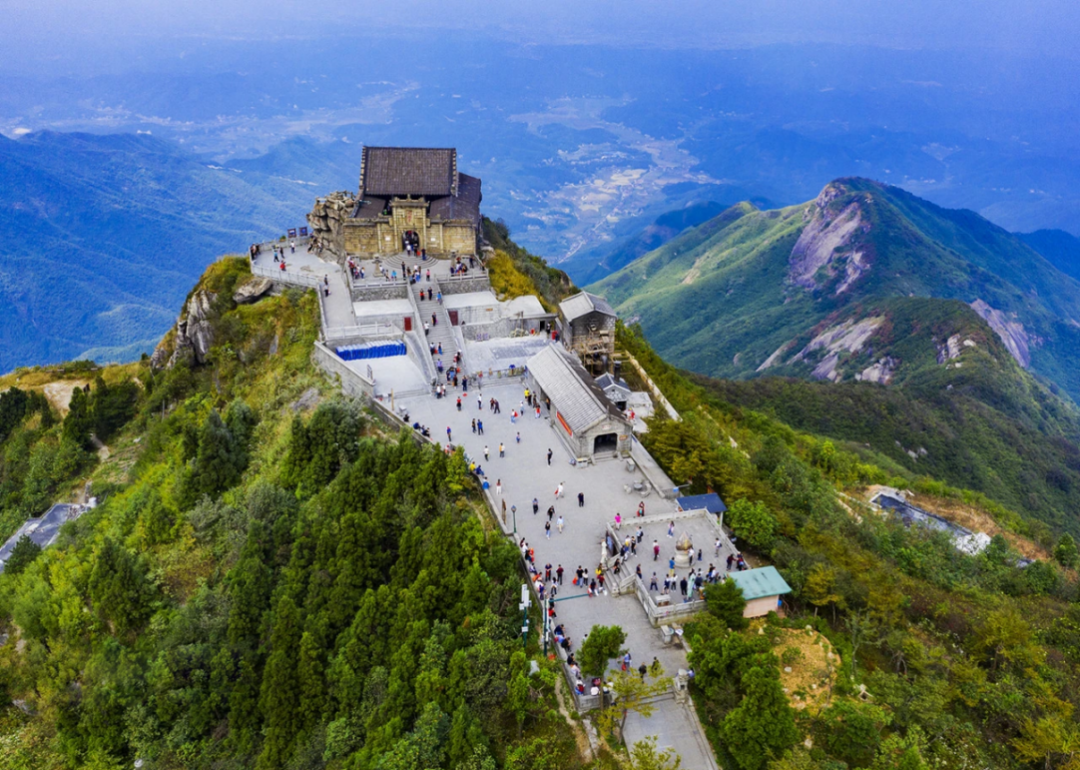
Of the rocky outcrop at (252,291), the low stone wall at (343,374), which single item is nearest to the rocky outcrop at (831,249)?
the rocky outcrop at (252,291)

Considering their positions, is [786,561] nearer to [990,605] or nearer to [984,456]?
[990,605]

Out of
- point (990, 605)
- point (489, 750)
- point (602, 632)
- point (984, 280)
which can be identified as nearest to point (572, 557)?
point (602, 632)

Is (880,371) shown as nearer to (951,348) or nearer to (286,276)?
(951,348)

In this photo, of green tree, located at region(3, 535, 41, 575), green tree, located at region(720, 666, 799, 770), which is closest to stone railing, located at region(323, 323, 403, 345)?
green tree, located at region(3, 535, 41, 575)

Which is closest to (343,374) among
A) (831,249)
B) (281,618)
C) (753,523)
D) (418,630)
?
(281,618)

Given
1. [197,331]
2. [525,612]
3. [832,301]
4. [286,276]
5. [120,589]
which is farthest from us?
[832,301]

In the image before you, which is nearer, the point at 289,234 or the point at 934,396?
the point at 289,234

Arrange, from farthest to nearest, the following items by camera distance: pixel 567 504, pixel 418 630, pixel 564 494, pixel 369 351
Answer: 1. pixel 369 351
2. pixel 564 494
3. pixel 567 504
4. pixel 418 630
